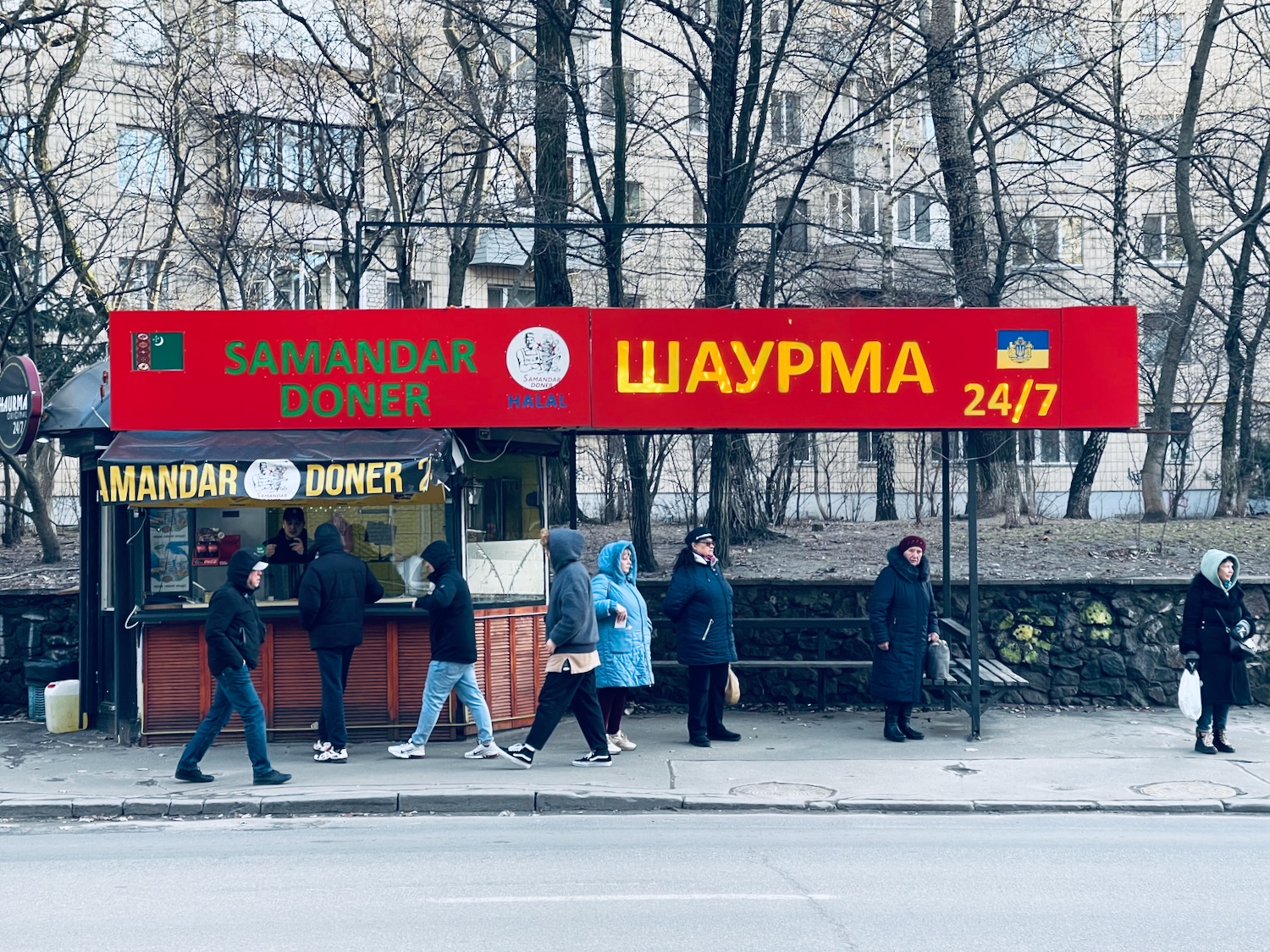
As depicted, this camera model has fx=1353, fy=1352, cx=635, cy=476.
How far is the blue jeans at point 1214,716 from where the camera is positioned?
35.6 feet

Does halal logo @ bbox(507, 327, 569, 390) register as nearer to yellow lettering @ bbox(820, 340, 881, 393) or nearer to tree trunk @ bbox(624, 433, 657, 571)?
yellow lettering @ bbox(820, 340, 881, 393)

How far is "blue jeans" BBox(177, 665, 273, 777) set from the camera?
972 centimetres

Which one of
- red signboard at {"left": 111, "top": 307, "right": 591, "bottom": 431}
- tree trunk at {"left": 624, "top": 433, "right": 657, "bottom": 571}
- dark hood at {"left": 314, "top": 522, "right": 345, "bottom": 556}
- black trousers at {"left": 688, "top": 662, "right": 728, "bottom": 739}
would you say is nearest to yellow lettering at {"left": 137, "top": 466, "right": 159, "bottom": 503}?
red signboard at {"left": 111, "top": 307, "right": 591, "bottom": 431}

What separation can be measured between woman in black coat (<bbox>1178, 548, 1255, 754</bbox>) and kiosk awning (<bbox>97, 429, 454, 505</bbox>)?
6186 millimetres

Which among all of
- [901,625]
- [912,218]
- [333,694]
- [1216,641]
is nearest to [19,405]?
[333,694]

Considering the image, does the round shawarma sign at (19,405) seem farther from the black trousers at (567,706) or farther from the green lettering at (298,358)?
the black trousers at (567,706)

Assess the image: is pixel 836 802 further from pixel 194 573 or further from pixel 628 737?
pixel 194 573

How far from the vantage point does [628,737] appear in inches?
458

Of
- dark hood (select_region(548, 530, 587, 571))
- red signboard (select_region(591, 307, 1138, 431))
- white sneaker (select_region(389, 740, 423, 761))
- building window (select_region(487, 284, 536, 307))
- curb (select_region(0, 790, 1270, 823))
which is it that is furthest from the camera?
building window (select_region(487, 284, 536, 307))

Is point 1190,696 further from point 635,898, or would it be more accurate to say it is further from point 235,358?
point 235,358

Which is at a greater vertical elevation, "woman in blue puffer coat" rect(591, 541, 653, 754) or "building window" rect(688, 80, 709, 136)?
"building window" rect(688, 80, 709, 136)

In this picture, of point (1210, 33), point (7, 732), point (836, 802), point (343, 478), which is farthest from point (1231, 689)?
point (1210, 33)

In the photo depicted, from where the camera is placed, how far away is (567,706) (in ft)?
33.7

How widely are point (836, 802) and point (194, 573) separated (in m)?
5.80
